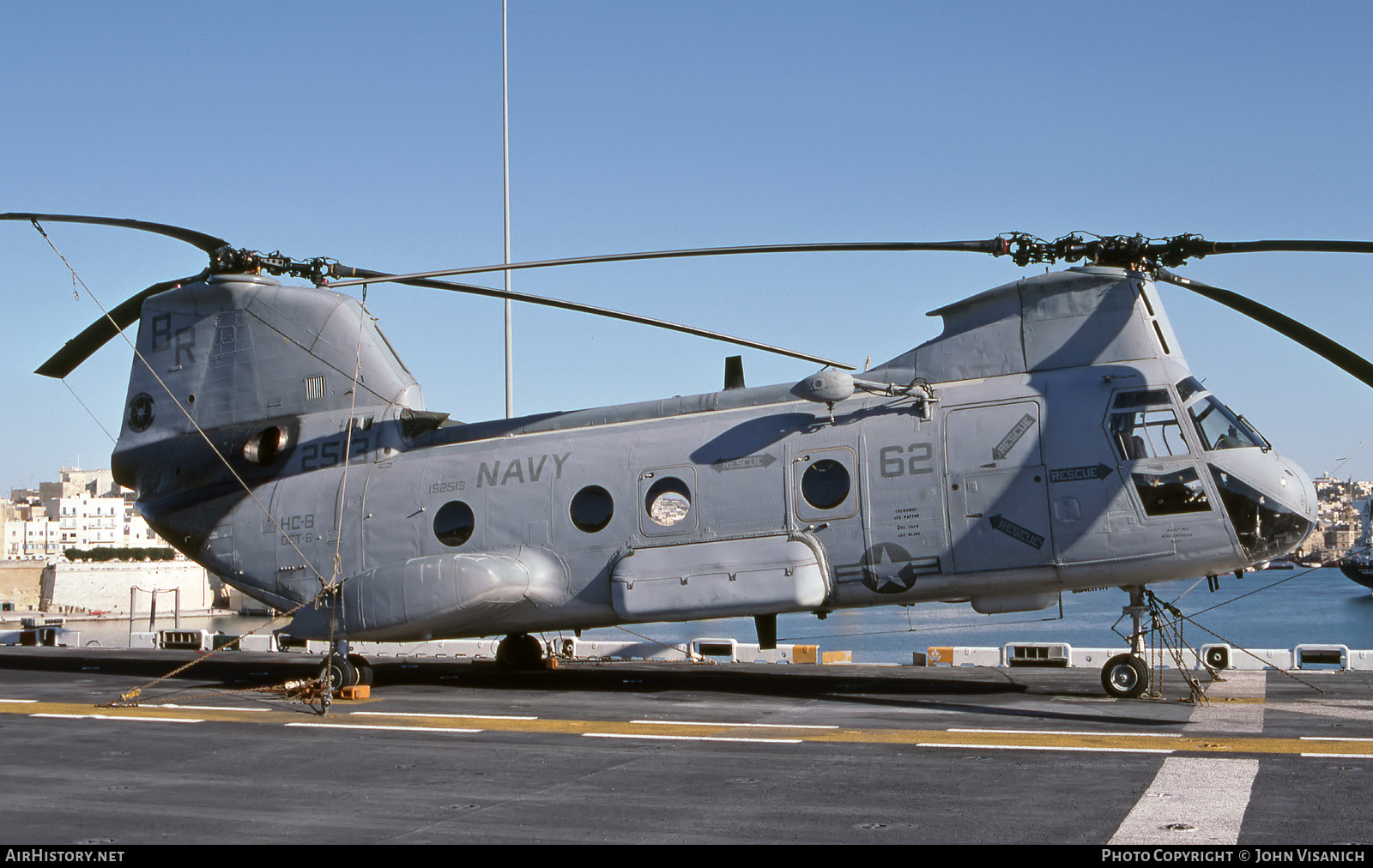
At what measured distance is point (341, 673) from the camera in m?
16.5

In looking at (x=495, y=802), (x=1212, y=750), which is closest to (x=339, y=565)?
(x=495, y=802)

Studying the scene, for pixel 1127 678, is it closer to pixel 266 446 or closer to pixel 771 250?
pixel 771 250

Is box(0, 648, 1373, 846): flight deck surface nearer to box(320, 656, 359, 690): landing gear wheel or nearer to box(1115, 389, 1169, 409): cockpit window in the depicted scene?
box(320, 656, 359, 690): landing gear wheel

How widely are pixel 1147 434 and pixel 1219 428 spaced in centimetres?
82

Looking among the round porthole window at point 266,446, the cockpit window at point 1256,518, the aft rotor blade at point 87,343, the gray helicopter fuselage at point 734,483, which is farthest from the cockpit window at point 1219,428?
the aft rotor blade at point 87,343

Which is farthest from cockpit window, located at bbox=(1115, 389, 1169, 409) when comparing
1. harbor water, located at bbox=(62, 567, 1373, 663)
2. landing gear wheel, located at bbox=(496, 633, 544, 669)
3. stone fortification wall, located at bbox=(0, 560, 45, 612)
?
stone fortification wall, located at bbox=(0, 560, 45, 612)

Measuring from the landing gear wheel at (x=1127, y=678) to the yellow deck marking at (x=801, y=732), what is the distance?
2.78m

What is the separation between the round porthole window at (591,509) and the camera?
1625 centimetres

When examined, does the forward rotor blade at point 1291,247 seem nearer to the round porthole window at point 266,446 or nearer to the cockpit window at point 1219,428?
the cockpit window at point 1219,428

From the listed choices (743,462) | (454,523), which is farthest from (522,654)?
(743,462)

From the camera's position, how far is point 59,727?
13242mm

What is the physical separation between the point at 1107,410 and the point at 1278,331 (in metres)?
2.07

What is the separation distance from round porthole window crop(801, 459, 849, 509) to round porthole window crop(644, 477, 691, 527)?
5.51ft

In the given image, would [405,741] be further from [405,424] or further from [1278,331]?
[1278,331]
